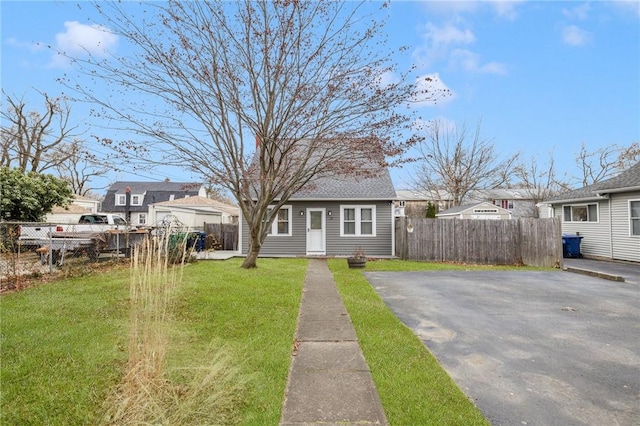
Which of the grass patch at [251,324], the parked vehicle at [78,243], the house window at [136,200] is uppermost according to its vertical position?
the house window at [136,200]

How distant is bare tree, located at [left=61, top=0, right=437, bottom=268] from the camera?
845cm

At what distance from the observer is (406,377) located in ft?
10.7

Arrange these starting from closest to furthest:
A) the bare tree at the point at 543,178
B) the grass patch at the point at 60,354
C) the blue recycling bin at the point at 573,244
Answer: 1. the grass patch at the point at 60,354
2. the blue recycling bin at the point at 573,244
3. the bare tree at the point at 543,178

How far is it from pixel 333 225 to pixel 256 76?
7.97 metres

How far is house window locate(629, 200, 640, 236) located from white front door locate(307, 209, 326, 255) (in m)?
12.2

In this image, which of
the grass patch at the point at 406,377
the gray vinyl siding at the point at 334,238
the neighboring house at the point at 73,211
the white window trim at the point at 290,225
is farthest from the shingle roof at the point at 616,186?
the neighboring house at the point at 73,211

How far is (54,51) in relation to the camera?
25.4 ft

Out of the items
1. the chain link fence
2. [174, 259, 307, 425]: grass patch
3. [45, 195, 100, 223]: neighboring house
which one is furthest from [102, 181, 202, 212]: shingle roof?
[174, 259, 307, 425]: grass patch

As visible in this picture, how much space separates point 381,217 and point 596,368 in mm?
11861

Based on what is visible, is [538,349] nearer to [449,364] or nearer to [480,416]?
[449,364]

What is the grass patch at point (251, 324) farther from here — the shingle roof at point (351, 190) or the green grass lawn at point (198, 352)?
the shingle roof at point (351, 190)

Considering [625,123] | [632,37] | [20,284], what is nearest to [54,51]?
[20,284]

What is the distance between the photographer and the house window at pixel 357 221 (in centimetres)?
1552

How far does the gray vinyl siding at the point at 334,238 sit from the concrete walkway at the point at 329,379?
994cm
